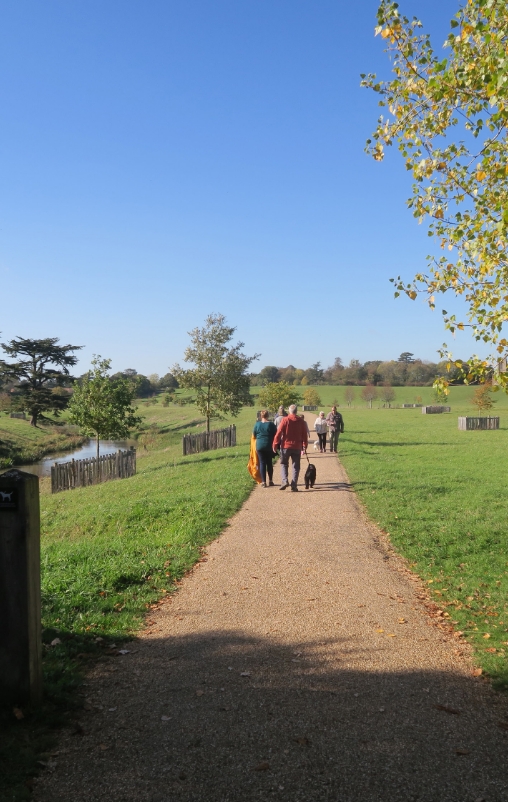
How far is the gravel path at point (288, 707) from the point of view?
127 inches

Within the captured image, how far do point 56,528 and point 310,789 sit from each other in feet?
37.0

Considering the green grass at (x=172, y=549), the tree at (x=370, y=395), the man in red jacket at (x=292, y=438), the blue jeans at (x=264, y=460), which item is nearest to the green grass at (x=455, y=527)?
the green grass at (x=172, y=549)

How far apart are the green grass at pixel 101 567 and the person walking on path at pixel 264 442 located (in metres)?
0.54

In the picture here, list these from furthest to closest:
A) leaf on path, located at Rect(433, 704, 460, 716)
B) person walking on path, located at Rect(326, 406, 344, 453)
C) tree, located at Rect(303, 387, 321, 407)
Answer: tree, located at Rect(303, 387, 321, 407) < person walking on path, located at Rect(326, 406, 344, 453) < leaf on path, located at Rect(433, 704, 460, 716)

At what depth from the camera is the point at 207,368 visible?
33250 mm

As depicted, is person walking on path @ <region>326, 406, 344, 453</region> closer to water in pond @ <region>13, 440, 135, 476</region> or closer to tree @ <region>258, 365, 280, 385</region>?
water in pond @ <region>13, 440, 135, 476</region>

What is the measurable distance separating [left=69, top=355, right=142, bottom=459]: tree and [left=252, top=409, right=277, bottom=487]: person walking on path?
524 inches

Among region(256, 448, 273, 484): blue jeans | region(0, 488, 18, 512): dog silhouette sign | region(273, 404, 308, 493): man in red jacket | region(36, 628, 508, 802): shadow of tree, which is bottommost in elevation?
region(36, 628, 508, 802): shadow of tree

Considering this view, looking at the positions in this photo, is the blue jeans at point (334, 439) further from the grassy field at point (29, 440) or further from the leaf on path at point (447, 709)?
the leaf on path at point (447, 709)

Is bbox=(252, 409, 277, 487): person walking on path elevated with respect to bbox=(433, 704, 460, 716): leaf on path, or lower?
elevated

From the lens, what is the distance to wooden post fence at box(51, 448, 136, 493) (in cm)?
2162

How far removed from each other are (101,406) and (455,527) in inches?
758

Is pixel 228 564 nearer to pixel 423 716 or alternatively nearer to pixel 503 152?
pixel 423 716

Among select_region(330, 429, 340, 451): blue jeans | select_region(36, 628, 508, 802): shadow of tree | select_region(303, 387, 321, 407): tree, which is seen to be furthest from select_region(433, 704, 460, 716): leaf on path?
select_region(303, 387, 321, 407): tree
